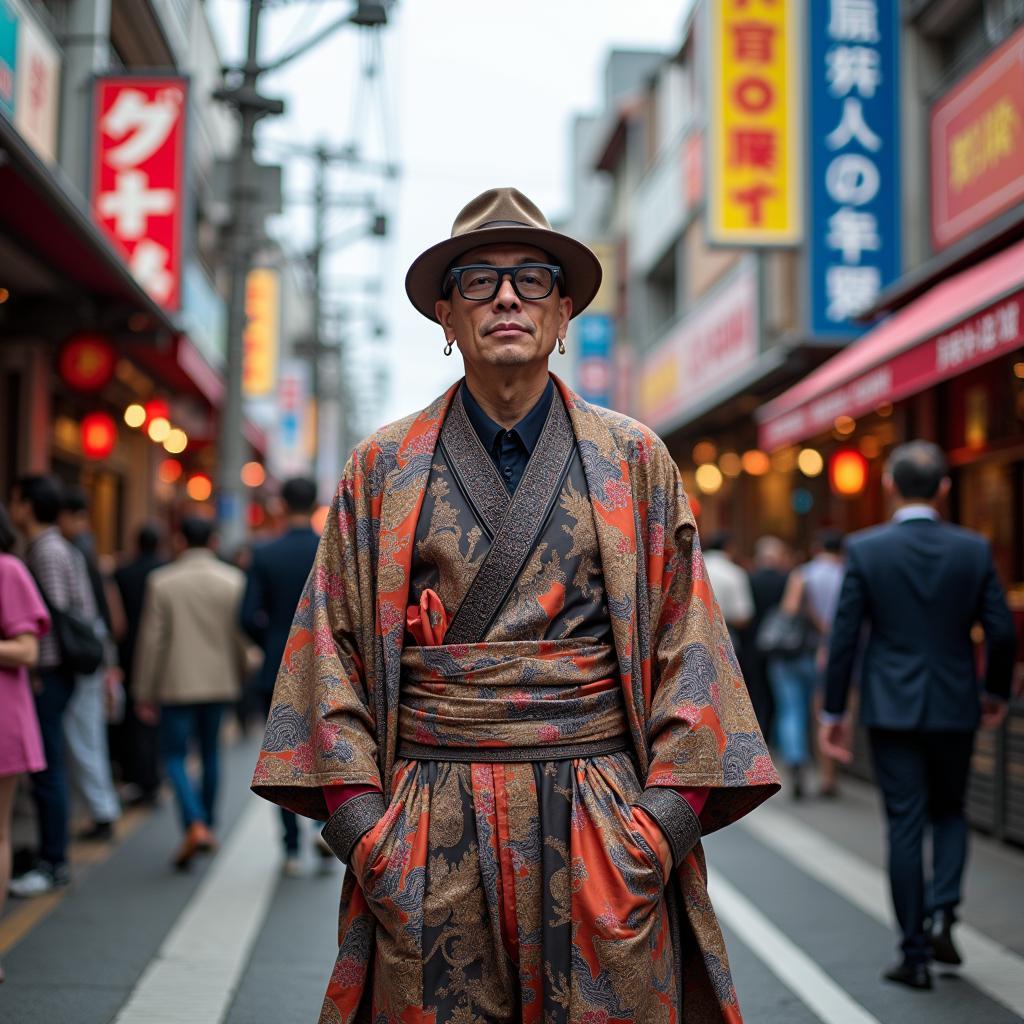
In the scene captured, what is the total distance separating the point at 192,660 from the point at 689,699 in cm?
529

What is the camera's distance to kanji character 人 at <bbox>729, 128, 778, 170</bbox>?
12.6 m

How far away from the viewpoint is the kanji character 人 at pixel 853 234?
12.3 m

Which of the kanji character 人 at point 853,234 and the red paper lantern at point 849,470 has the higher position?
the kanji character 人 at point 853,234

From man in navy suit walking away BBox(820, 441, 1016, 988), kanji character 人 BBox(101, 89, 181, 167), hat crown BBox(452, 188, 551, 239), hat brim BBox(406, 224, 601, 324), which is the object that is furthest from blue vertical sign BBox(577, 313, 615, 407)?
hat crown BBox(452, 188, 551, 239)

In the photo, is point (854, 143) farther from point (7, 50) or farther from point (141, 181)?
point (7, 50)

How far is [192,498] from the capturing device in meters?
22.7

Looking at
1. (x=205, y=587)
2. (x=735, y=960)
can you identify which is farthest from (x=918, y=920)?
(x=205, y=587)

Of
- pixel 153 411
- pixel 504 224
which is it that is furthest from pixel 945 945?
pixel 153 411

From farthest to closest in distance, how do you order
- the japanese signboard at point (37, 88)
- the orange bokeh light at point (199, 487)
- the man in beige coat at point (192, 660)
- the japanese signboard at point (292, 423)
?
1. the japanese signboard at point (292, 423)
2. the orange bokeh light at point (199, 487)
3. the japanese signboard at point (37, 88)
4. the man in beige coat at point (192, 660)

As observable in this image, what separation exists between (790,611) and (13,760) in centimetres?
625

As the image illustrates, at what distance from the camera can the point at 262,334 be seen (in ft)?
80.1

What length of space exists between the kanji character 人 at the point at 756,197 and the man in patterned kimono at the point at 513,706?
1004 cm

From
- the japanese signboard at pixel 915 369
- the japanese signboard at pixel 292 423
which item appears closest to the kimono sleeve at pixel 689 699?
the japanese signboard at pixel 915 369

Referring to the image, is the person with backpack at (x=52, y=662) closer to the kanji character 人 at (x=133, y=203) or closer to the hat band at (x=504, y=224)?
the hat band at (x=504, y=224)
